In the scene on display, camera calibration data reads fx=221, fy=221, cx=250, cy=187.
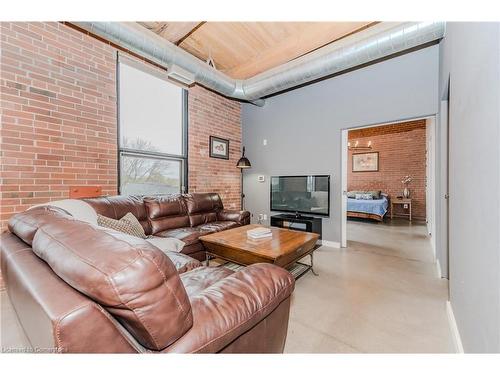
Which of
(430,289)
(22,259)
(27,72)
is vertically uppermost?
(27,72)

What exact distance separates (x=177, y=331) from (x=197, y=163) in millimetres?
3582

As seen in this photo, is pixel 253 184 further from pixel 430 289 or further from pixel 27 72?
pixel 27 72

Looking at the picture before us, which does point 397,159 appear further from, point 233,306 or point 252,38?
point 233,306

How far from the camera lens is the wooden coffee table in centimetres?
196

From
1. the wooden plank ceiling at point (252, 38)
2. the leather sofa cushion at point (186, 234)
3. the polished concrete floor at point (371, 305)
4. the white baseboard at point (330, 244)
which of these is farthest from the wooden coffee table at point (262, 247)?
the wooden plank ceiling at point (252, 38)

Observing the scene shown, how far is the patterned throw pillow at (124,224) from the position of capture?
6.93 feet

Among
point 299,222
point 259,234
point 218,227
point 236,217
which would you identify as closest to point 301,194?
point 299,222

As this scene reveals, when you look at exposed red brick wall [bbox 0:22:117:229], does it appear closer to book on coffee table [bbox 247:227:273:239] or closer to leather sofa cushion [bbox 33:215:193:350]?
book on coffee table [bbox 247:227:273:239]

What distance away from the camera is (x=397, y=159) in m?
6.32

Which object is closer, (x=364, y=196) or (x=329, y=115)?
(x=329, y=115)

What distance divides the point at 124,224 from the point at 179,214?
3.20ft

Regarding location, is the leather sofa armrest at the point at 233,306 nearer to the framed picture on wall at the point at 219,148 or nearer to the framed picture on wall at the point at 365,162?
the framed picture on wall at the point at 219,148
